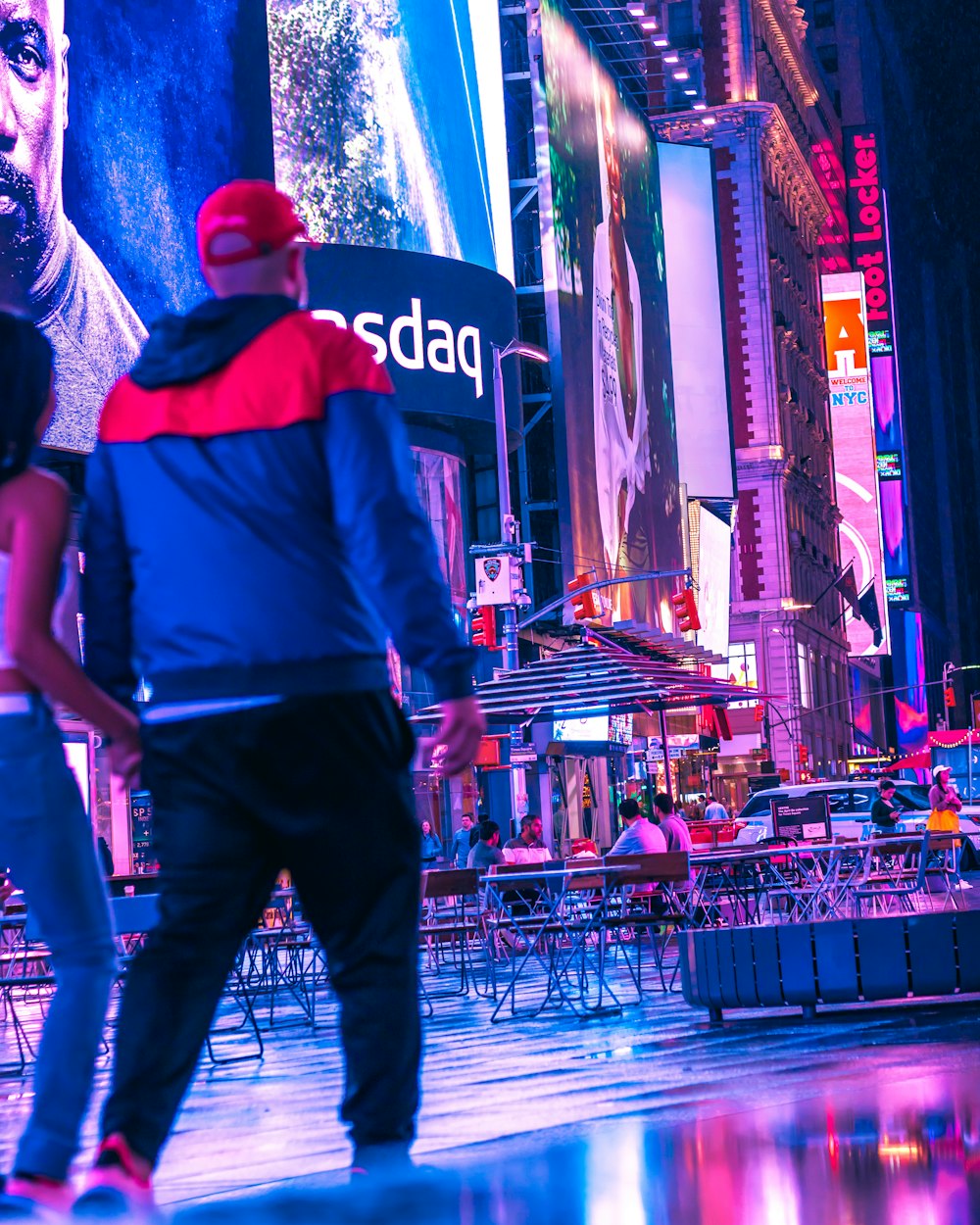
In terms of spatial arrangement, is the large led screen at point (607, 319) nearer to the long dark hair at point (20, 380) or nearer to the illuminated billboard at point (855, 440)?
the illuminated billboard at point (855, 440)

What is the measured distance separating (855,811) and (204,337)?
28351 millimetres

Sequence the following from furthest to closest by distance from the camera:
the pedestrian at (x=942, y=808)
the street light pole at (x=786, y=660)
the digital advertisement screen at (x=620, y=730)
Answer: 1. the street light pole at (x=786, y=660)
2. the digital advertisement screen at (x=620, y=730)
3. the pedestrian at (x=942, y=808)

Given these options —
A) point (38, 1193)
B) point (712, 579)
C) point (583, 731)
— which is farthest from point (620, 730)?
point (38, 1193)

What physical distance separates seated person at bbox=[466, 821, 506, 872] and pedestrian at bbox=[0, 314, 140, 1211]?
1672 cm

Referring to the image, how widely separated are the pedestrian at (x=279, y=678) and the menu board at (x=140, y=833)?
27.9 m

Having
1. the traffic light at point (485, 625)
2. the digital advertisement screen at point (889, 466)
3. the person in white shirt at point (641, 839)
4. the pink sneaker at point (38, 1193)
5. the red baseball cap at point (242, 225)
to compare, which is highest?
the digital advertisement screen at point (889, 466)

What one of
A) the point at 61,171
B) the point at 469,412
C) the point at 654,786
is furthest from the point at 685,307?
the point at 61,171

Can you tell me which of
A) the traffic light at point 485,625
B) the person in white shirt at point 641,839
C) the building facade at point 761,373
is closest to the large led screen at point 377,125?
the traffic light at point 485,625

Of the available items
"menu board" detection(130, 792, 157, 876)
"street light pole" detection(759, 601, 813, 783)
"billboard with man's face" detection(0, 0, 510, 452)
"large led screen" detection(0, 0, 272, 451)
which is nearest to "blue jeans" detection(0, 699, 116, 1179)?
"large led screen" detection(0, 0, 272, 451)

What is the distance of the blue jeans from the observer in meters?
3.89

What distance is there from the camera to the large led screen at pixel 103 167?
88.2 ft

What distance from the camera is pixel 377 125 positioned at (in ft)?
136

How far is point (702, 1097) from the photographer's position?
6406 millimetres

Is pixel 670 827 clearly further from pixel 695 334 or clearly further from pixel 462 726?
pixel 695 334
